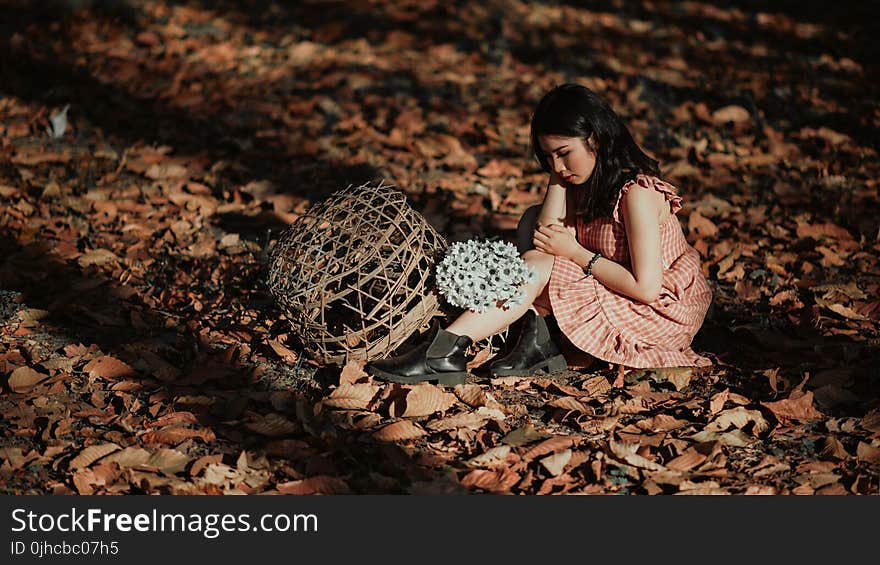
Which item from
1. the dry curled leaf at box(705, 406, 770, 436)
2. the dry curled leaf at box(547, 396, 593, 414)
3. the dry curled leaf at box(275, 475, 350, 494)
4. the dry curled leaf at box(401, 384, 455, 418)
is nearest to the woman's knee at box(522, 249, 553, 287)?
the dry curled leaf at box(547, 396, 593, 414)

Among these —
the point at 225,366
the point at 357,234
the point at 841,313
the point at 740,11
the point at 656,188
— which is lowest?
the point at 225,366

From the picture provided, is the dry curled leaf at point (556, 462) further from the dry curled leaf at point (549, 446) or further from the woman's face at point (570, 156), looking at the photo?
the woman's face at point (570, 156)

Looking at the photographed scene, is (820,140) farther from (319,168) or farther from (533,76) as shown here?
(319,168)

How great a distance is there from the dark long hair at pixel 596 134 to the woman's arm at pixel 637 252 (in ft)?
0.27

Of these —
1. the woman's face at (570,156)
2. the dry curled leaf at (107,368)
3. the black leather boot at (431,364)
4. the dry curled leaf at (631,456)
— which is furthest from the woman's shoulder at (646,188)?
the dry curled leaf at (107,368)

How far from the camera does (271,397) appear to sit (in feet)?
10.6

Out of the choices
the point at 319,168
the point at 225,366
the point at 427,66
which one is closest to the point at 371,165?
the point at 319,168

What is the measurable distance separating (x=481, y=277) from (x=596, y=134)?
67 centimetres

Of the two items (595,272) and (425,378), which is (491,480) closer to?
(425,378)

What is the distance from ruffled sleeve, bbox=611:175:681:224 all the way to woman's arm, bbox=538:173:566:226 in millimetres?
259

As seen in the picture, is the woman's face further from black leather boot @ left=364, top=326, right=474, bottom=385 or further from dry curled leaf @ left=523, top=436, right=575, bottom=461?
dry curled leaf @ left=523, top=436, right=575, bottom=461

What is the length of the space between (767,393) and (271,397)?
179 centimetres

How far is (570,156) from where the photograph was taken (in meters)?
3.38

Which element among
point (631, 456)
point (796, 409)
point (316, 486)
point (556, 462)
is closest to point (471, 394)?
point (556, 462)
